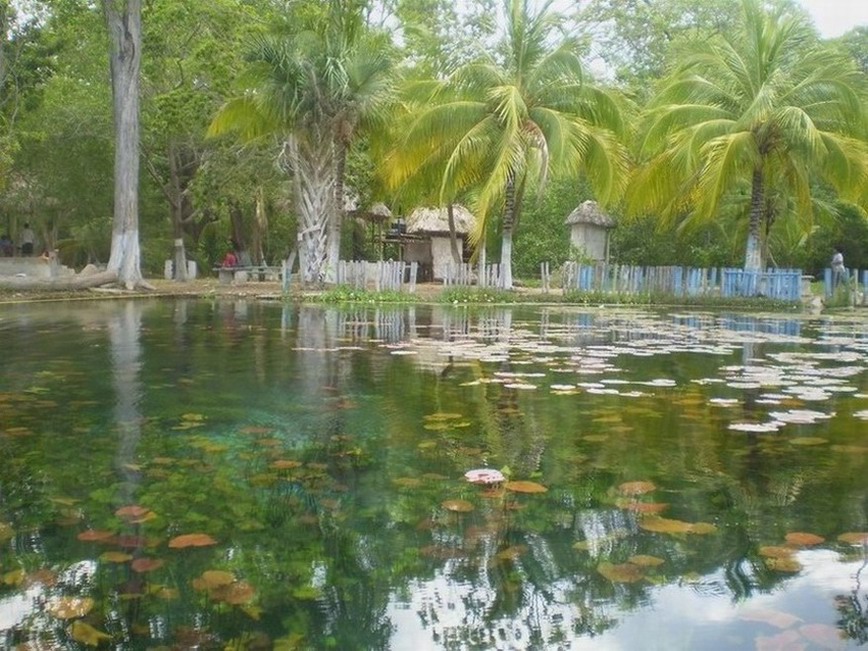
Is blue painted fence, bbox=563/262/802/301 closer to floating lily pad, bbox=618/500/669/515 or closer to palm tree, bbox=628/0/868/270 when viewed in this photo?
palm tree, bbox=628/0/868/270

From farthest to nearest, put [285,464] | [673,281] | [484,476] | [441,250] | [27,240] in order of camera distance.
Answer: [27,240] < [441,250] < [673,281] < [285,464] < [484,476]

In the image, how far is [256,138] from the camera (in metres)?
19.8

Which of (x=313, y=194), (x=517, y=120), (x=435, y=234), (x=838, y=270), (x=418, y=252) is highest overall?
(x=517, y=120)

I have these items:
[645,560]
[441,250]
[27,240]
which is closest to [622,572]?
[645,560]

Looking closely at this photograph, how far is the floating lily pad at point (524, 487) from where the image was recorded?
3525 mm

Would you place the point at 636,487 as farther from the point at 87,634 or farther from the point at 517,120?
the point at 517,120

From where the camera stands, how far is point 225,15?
68.7 ft

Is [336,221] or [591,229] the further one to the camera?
[591,229]

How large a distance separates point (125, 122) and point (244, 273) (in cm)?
640

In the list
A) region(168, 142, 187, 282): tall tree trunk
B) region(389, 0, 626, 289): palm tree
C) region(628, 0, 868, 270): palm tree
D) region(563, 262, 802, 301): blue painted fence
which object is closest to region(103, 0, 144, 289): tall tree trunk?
region(168, 142, 187, 282): tall tree trunk

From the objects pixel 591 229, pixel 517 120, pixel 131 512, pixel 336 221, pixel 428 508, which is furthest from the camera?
pixel 591 229

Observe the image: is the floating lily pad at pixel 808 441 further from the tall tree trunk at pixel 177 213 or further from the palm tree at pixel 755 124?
the tall tree trunk at pixel 177 213

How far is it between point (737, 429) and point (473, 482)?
6.37 feet

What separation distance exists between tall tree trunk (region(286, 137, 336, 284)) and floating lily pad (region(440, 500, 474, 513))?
1641cm
